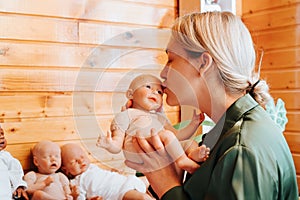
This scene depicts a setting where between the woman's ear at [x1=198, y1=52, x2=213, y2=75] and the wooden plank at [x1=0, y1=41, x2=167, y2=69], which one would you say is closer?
the woman's ear at [x1=198, y1=52, x2=213, y2=75]

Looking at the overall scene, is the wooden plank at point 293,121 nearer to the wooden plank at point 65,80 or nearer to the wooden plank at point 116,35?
the wooden plank at point 116,35

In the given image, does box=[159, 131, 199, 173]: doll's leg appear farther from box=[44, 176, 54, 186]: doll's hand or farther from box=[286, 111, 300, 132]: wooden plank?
box=[286, 111, 300, 132]: wooden plank

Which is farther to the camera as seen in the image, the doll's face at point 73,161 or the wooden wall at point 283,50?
the wooden wall at point 283,50

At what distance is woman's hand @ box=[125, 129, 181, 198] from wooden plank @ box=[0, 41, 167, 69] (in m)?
1.00

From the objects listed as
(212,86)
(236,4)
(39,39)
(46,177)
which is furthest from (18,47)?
(236,4)

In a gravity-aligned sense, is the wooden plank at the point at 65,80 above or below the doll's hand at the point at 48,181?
above

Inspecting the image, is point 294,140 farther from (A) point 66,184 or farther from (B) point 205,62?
(B) point 205,62

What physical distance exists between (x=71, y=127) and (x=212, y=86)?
1.47 metres

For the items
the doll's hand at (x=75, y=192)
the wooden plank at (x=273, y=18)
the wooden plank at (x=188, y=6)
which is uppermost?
the wooden plank at (x=188, y=6)

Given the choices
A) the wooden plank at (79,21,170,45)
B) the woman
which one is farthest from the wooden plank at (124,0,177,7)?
the woman

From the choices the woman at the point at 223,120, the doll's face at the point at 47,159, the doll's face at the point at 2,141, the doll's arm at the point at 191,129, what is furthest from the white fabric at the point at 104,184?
the woman at the point at 223,120

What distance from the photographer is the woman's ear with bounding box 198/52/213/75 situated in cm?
118

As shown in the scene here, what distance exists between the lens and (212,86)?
1219mm

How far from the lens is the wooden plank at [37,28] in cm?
232
